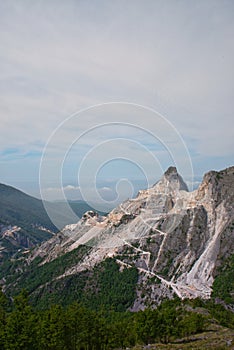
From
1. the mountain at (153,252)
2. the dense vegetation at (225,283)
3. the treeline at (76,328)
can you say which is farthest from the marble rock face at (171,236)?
the treeline at (76,328)

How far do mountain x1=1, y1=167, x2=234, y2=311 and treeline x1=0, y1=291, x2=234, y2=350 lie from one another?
37096 millimetres

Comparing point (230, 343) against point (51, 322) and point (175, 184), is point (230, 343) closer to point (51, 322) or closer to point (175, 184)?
point (51, 322)

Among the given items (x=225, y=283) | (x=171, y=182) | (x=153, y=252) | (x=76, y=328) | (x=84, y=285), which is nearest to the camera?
(x=76, y=328)

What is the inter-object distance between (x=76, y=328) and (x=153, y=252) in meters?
72.7

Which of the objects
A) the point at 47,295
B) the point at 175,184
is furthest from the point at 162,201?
the point at 47,295

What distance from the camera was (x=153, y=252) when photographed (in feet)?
354

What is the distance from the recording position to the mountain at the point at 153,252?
95.5 m

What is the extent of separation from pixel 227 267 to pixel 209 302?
21.3m

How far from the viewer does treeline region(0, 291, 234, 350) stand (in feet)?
95.8

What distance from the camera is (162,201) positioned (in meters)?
126

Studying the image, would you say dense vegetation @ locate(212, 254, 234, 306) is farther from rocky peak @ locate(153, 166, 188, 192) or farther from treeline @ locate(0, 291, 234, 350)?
rocky peak @ locate(153, 166, 188, 192)

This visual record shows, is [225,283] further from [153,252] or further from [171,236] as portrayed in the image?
[153,252]

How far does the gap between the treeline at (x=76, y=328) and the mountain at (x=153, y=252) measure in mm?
37096

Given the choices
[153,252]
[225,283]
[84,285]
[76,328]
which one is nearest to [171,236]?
[153,252]
